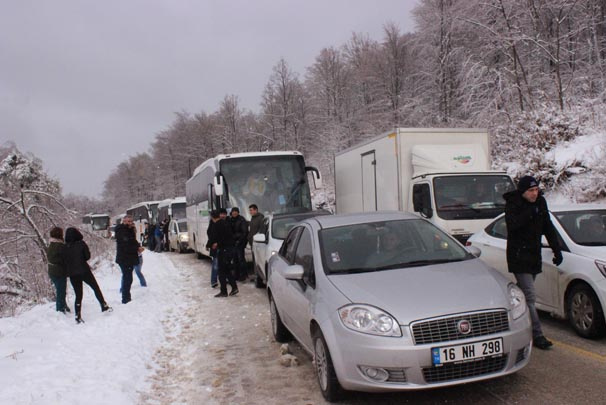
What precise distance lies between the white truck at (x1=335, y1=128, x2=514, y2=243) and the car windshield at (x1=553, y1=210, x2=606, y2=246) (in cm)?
311

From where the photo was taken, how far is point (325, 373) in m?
4.25

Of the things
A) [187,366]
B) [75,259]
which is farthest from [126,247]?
[187,366]

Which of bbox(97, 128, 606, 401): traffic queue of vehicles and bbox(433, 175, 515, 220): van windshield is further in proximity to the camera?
bbox(433, 175, 515, 220): van windshield

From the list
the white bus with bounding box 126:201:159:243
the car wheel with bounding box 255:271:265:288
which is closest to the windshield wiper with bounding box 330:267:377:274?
the car wheel with bounding box 255:271:265:288

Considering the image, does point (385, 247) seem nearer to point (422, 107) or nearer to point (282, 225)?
point (282, 225)

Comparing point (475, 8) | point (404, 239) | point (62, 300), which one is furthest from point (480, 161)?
point (475, 8)

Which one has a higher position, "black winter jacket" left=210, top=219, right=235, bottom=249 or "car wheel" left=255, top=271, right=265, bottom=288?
"black winter jacket" left=210, top=219, right=235, bottom=249

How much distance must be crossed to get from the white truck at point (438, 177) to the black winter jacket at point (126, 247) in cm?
562

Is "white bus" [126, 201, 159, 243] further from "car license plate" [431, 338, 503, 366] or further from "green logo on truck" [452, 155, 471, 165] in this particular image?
"car license plate" [431, 338, 503, 366]

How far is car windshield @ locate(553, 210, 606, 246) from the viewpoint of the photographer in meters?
5.94

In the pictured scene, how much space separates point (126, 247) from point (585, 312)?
8261 mm

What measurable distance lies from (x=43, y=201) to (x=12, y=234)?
1252mm

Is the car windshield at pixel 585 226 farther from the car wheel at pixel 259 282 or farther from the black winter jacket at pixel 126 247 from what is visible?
the black winter jacket at pixel 126 247

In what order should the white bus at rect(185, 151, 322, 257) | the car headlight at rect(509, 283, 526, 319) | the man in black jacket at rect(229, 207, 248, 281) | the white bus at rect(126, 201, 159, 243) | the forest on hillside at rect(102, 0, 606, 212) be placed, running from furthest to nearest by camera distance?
the white bus at rect(126, 201, 159, 243) → the forest on hillside at rect(102, 0, 606, 212) → the white bus at rect(185, 151, 322, 257) → the man in black jacket at rect(229, 207, 248, 281) → the car headlight at rect(509, 283, 526, 319)
